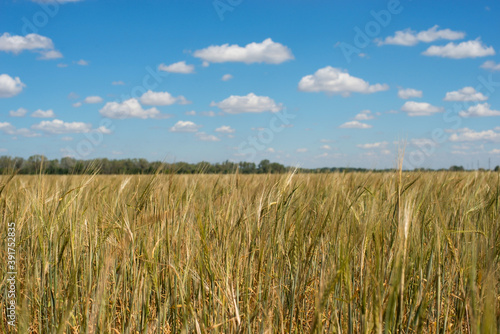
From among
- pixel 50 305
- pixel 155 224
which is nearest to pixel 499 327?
pixel 155 224

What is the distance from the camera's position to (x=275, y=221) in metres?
1.54

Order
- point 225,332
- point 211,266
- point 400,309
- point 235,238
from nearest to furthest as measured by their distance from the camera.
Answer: point 400,309
point 225,332
point 211,266
point 235,238

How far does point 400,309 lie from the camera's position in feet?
3.36

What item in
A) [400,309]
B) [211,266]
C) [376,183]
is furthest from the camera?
[376,183]

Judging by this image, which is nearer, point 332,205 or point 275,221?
point 275,221

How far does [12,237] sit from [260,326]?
136cm

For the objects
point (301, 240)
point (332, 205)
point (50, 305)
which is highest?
point (332, 205)

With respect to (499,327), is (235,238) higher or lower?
higher

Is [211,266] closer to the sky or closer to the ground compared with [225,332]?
closer to the sky

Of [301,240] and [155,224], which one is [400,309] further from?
[155,224]

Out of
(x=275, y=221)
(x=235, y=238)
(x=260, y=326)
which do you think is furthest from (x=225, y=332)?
(x=275, y=221)

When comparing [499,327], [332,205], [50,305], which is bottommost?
[50,305]

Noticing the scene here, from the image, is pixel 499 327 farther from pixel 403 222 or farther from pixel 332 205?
pixel 332 205

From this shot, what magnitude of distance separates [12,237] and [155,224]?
833 mm
